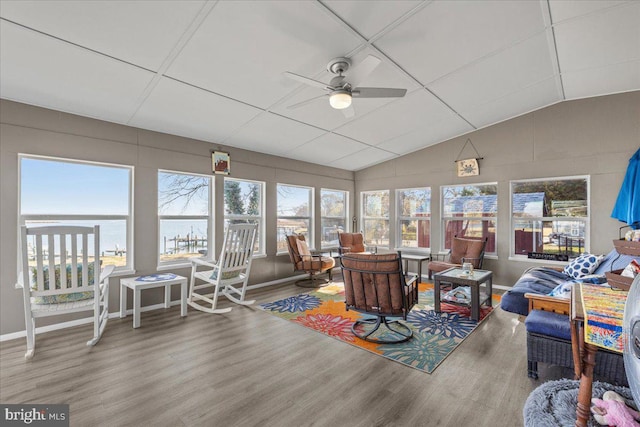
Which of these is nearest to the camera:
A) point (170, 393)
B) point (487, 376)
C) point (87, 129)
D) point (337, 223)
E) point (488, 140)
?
point (170, 393)

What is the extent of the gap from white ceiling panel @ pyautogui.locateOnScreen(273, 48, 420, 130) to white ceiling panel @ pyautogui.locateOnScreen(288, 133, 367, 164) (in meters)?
0.58

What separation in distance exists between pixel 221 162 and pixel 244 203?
2.92 ft

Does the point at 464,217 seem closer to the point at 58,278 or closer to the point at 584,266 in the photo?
the point at 584,266

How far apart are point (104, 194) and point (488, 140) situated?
6485mm

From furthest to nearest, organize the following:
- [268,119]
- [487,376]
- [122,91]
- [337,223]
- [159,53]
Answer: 1. [337,223]
2. [268,119]
3. [122,91]
4. [159,53]
5. [487,376]

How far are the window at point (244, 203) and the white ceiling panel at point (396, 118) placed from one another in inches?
78.5

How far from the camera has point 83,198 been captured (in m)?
3.74

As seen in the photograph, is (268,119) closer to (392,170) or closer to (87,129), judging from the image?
(87,129)

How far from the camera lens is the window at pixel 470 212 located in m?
5.61

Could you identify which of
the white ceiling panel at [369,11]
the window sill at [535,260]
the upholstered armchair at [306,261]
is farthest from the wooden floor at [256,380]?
the white ceiling panel at [369,11]

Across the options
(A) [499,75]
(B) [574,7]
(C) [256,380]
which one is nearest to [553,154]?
(A) [499,75]

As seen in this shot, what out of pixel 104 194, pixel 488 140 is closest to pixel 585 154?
pixel 488 140

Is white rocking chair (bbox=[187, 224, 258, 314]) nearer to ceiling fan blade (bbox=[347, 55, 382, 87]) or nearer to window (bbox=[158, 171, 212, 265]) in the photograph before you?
window (bbox=[158, 171, 212, 265])

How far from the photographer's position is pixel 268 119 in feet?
13.9
